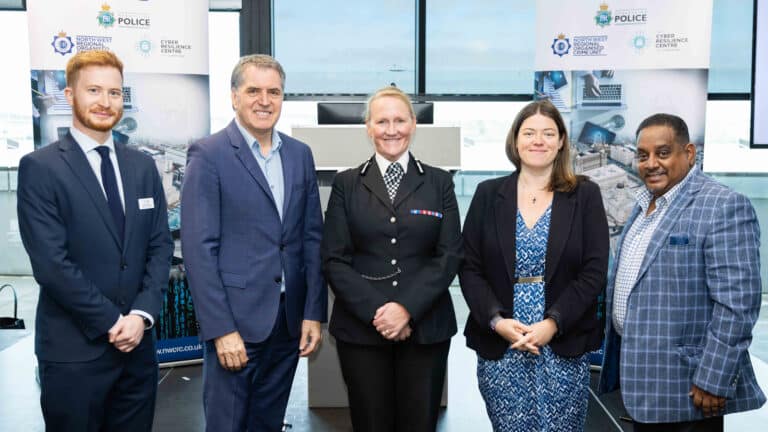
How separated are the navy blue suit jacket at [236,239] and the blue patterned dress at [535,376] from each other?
795 mm

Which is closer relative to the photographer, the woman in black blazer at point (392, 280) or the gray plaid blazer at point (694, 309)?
the gray plaid blazer at point (694, 309)

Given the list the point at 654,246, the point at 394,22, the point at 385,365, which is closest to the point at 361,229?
the point at 385,365

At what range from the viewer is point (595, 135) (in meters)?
4.75

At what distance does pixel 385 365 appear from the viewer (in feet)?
7.97

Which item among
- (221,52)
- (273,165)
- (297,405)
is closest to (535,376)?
(273,165)

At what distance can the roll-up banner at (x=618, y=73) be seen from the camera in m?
4.55

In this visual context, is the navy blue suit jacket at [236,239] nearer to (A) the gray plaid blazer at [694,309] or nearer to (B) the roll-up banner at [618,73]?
(A) the gray plaid blazer at [694,309]

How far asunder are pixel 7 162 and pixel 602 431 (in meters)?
5.23

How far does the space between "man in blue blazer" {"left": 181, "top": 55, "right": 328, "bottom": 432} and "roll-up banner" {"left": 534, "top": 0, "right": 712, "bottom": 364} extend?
284cm

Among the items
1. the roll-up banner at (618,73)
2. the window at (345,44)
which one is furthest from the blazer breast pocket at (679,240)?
the window at (345,44)

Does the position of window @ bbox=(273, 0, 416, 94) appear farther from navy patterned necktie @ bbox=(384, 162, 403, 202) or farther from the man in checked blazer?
the man in checked blazer

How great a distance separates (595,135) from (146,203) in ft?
10.9

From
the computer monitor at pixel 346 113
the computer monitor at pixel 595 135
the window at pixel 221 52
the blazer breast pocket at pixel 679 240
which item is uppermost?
the window at pixel 221 52

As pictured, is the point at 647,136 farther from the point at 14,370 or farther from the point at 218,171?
the point at 14,370
